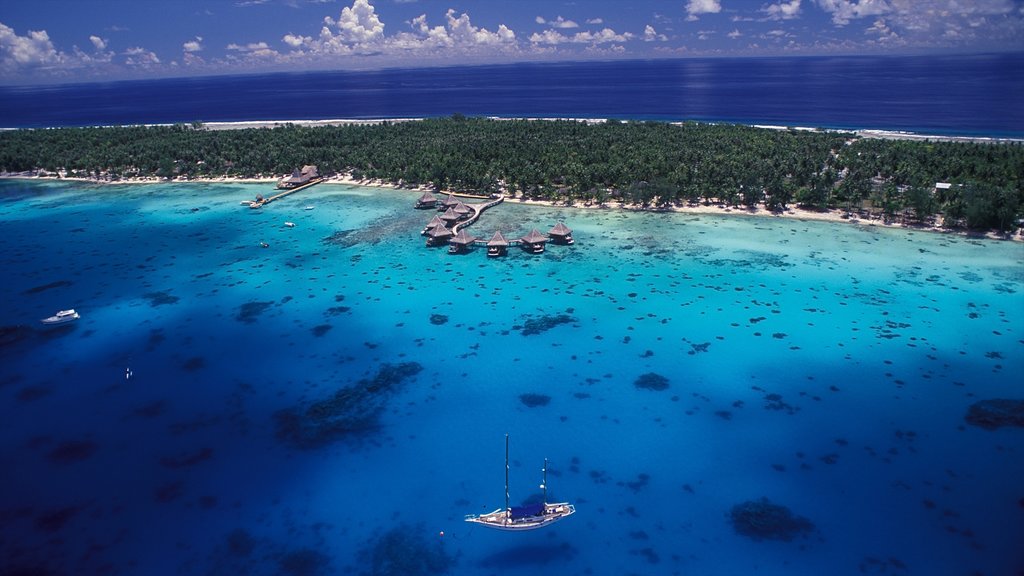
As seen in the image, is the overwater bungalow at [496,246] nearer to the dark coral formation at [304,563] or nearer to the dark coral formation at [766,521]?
the dark coral formation at [766,521]

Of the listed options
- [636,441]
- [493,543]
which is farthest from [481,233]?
[493,543]

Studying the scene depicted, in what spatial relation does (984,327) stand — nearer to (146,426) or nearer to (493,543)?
(493,543)

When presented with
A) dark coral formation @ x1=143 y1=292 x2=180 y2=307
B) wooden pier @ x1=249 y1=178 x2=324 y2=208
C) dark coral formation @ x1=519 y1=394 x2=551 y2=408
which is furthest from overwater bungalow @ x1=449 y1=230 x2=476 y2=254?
wooden pier @ x1=249 y1=178 x2=324 y2=208

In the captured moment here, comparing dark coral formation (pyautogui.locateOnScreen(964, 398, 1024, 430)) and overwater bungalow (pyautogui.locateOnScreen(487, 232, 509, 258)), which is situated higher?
overwater bungalow (pyautogui.locateOnScreen(487, 232, 509, 258))

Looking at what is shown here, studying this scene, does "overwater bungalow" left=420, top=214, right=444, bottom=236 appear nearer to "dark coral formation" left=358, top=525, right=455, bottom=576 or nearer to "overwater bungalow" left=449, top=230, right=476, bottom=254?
"overwater bungalow" left=449, top=230, right=476, bottom=254

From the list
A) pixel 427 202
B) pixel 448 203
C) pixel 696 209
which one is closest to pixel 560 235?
pixel 448 203

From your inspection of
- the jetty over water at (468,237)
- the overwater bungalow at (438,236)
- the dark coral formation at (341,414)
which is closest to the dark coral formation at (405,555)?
the dark coral formation at (341,414)

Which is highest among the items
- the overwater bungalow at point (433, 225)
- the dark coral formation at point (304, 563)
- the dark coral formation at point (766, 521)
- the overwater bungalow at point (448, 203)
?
the overwater bungalow at point (448, 203)
